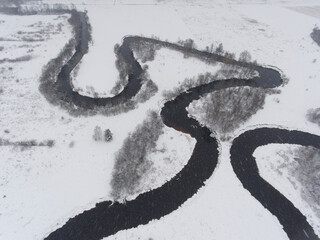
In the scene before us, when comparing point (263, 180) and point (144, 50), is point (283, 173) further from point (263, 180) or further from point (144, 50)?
point (144, 50)

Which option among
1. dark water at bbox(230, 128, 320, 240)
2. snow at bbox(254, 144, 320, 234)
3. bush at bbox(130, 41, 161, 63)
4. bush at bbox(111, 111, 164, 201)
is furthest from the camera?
bush at bbox(130, 41, 161, 63)

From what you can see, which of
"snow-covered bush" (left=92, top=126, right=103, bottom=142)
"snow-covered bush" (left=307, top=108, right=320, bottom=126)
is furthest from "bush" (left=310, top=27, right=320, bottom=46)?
"snow-covered bush" (left=92, top=126, right=103, bottom=142)

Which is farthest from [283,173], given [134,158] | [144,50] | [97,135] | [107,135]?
[144,50]

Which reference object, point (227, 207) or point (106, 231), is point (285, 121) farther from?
point (106, 231)

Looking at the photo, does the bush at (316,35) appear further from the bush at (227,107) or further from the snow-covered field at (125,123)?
the bush at (227,107)

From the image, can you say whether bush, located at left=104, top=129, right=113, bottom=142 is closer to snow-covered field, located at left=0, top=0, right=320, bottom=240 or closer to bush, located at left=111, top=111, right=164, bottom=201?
snow-covered field, located at left=0, top=0, right=320, bottom=240

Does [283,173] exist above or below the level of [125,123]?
above
